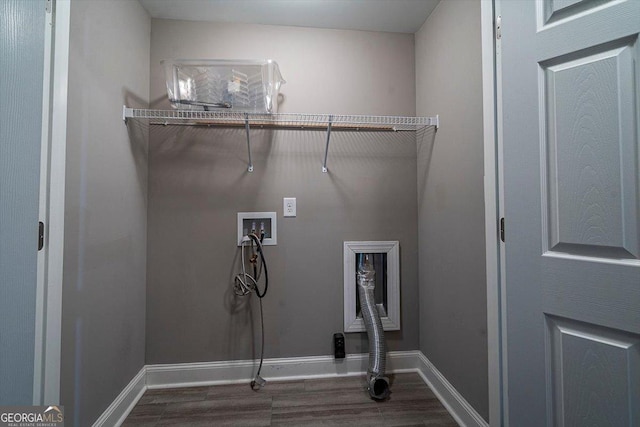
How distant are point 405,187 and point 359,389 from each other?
4.60ft

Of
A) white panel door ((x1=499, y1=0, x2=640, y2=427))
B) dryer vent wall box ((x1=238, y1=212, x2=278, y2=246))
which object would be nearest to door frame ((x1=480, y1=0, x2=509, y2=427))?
white panel door ((x1=499, y1=0, x2=640, y2=427))

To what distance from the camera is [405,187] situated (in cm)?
187

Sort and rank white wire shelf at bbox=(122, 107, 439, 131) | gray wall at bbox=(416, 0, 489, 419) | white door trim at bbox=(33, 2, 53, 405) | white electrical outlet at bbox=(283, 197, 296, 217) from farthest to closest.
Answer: white electrical outlet at bbox=(283, 197, 296, 217) < white wire shelf at bbox=(122, 107, 439, 131) < gray wall at bbox=(416, 0, 489, 419) < white door trim at bbox=(33, 2, 53, 405)

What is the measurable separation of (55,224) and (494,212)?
1666 millimetres

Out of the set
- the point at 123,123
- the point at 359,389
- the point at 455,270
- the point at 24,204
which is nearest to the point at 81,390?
the point at 24,204

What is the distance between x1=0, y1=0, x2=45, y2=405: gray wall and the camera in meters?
0.72

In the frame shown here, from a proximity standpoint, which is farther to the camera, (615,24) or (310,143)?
(310,143)

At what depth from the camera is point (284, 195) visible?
1.78 metres

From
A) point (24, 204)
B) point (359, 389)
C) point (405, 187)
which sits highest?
point (405, 187)

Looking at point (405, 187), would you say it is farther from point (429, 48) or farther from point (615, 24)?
point (615, 24)

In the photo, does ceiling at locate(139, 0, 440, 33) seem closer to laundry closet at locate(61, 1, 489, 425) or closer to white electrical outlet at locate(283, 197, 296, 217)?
laundry closet at locate(61, 1, 489, 425)

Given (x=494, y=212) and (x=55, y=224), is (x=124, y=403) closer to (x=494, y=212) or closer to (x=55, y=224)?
(x=55, y=224)

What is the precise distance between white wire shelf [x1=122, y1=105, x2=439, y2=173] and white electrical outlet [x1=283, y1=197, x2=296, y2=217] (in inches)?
12.3

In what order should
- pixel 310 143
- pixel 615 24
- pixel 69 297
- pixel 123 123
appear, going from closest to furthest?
pixel 615 24
pixel 69 297
pixel 123 123
pixel 310 143
